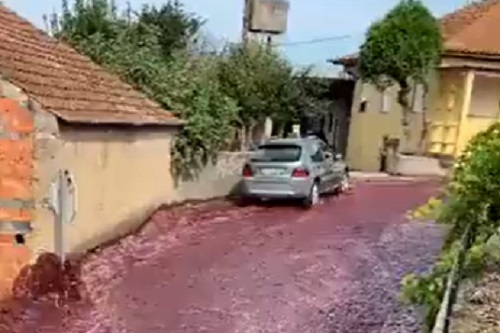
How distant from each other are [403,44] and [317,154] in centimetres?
923

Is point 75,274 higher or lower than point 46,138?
lower

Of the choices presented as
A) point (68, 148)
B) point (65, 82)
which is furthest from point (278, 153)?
point (68, 148)

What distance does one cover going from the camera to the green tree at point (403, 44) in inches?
1251

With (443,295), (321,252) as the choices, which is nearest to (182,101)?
(321,252)

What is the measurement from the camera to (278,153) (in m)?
23.3

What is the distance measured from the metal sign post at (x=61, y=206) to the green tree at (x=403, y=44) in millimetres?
18961

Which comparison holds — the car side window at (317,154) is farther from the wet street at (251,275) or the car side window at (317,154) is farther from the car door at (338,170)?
the wet street at (251,275)

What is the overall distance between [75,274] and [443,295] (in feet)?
29.2

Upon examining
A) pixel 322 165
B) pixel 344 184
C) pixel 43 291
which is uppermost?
pixel 322 165

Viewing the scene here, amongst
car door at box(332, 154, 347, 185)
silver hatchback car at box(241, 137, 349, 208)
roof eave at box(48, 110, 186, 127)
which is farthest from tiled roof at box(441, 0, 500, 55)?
roof eave at box(48, 110, 186, 127)

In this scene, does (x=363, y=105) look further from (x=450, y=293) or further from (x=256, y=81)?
(x=450, y=293)

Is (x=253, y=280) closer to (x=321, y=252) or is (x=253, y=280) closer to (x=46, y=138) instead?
(x=321, y=252)

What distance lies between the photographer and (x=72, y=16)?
25.3 meters

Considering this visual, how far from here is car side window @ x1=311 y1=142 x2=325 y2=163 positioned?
23.8 metres
